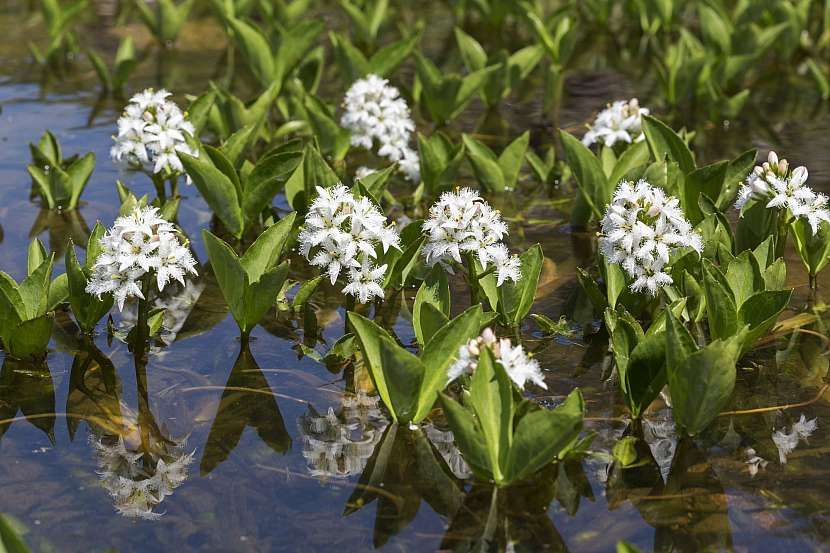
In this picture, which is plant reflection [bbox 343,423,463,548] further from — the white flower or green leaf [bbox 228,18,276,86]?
green leaf [bbox 228,18,276,86]

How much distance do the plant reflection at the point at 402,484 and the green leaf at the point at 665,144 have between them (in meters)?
2.15

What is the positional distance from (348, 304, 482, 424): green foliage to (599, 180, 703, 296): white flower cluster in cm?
66

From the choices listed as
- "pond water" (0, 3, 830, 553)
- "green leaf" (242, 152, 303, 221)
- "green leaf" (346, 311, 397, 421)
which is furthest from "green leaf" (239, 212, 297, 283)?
"green leaf" (346, 311, 397, 421)

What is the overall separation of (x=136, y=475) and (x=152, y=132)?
219cm

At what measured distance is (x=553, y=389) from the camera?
3975 mm

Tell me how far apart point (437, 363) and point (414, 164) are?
258cm

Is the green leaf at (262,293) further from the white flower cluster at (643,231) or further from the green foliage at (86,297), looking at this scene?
the white flower cluster at (643,231)

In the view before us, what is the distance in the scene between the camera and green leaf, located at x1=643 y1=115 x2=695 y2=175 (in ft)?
16.7

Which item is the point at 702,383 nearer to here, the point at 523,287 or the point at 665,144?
the point at 523,287

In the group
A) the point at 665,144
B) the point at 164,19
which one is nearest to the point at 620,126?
the point at 665,144

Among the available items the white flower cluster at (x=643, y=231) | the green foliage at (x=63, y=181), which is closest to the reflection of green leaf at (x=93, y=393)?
the green foliage at (x=63, y=181)

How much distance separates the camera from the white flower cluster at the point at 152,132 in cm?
513

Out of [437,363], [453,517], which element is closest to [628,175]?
[437,363]

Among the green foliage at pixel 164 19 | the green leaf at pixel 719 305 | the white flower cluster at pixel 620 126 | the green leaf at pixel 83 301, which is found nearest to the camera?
the green leaf at pixel 719 305
